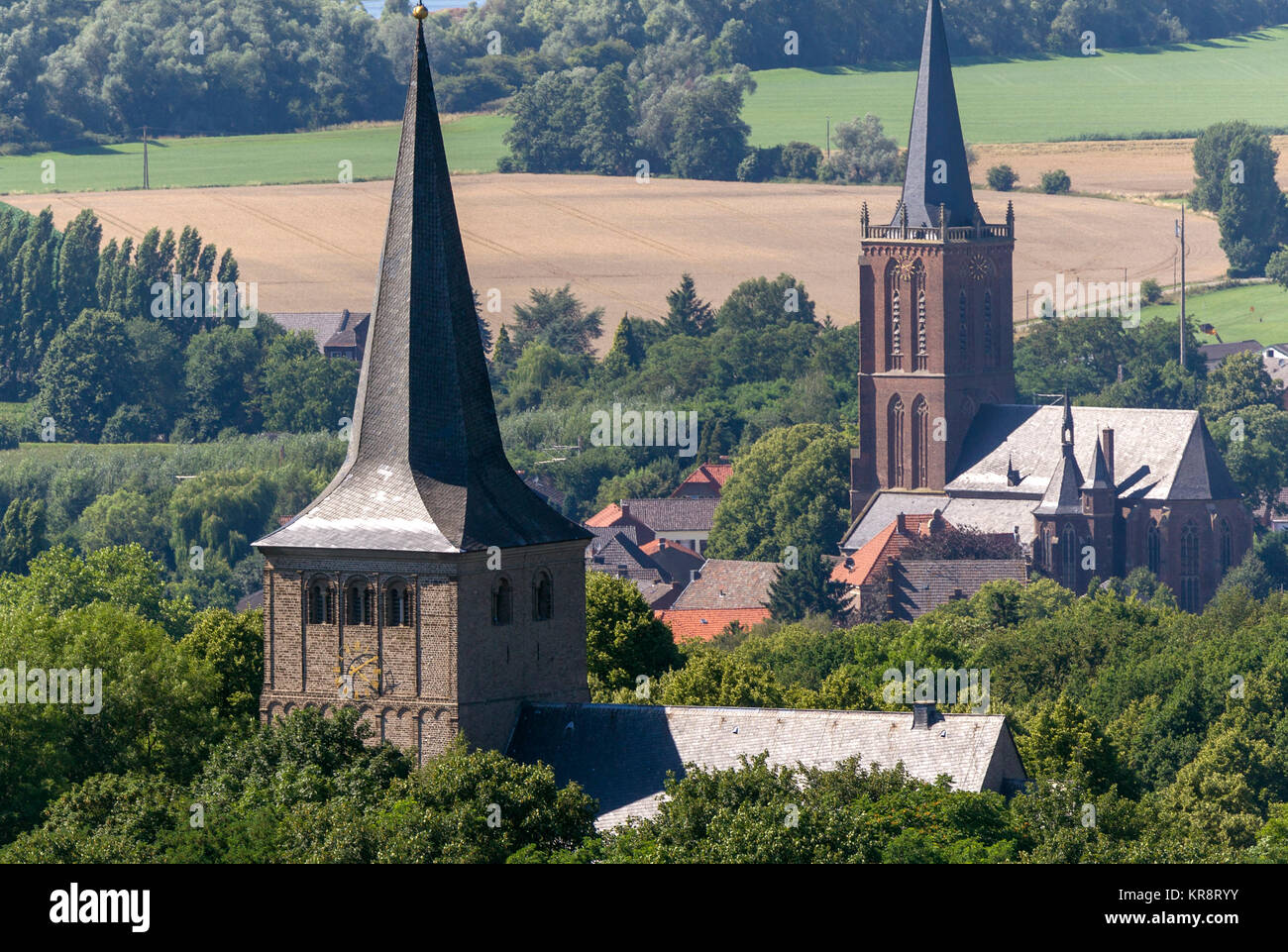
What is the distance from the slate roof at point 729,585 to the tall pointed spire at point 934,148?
18475 millimetres

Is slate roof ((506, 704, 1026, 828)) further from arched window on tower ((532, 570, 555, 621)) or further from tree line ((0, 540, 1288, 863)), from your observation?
arched window on tower ((532, 570, 555, 621))

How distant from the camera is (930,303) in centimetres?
15038

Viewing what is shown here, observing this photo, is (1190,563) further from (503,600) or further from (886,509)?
(503,600)

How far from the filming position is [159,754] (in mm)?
53094

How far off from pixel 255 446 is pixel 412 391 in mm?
138207

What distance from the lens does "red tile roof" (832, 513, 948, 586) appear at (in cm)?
14050

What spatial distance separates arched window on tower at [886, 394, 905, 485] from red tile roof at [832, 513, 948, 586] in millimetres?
4401

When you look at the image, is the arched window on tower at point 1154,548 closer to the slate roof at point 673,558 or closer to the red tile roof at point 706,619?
the red tile roof at point 706,619

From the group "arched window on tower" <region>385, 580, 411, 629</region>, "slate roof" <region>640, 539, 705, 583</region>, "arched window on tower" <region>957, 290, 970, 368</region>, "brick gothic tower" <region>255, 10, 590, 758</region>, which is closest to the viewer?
"brick gothic tower" <region>255, 10, 590, 758</region>

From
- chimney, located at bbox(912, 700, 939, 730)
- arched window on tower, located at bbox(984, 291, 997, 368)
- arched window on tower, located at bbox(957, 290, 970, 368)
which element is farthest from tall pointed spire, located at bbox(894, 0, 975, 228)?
chimney, located at bbox(912, 700, 939, 730)

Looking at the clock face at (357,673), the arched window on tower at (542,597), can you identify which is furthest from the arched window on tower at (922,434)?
the clock face at (357,673)

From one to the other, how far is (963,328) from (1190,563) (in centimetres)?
1582
